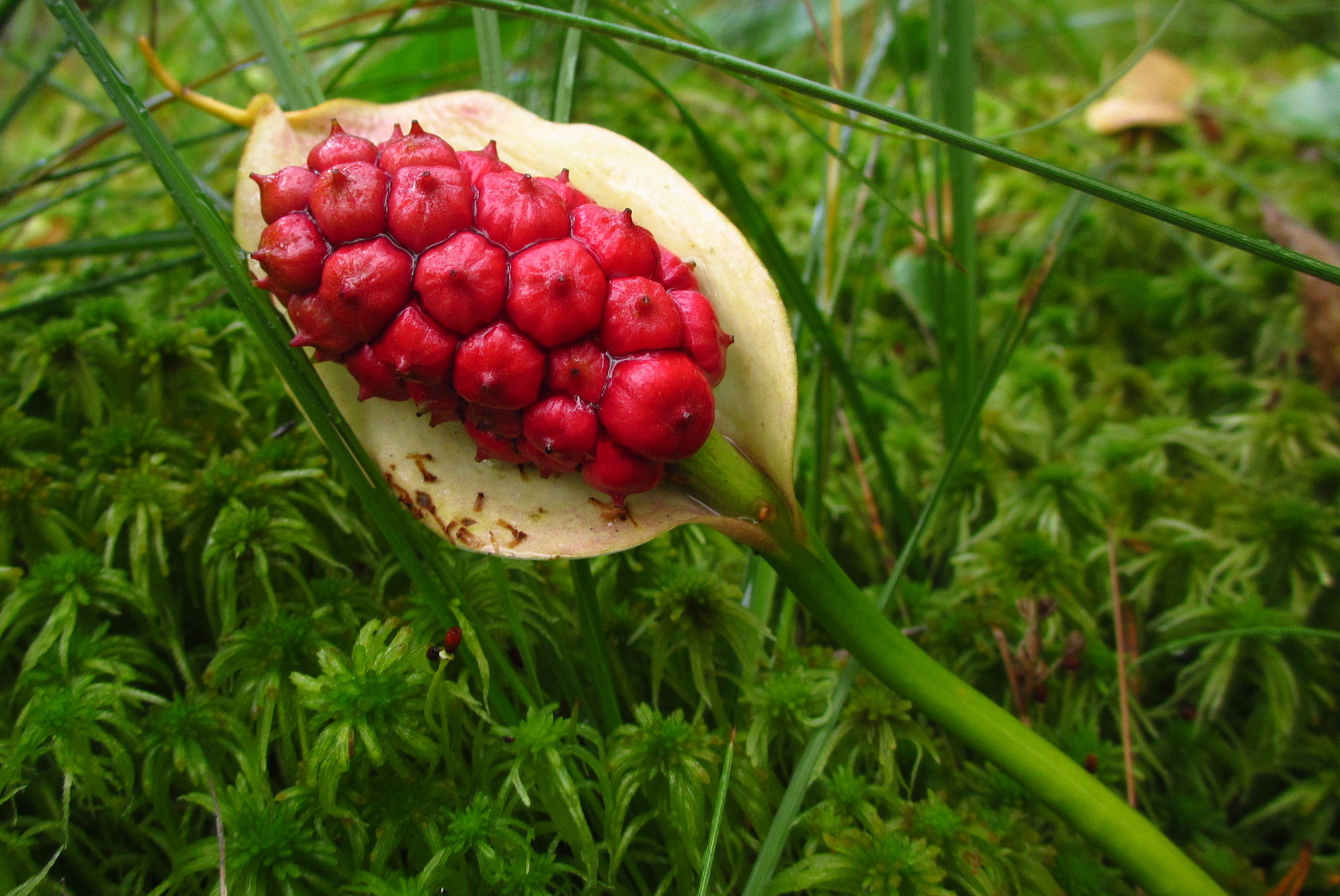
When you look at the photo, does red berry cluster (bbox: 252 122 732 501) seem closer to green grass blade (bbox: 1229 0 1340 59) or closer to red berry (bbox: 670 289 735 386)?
red berry (bbox: 670 289 735 386)

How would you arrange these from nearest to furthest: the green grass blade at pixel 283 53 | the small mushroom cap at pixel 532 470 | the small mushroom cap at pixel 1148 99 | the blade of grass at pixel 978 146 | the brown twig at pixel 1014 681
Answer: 1. the blade of grass at pixel 978 146
2. the small mushroom cap at pixel 532 470
3. the green grass blade at pixel 283 53
4. the brown twig at pixel 1014 681
5. the small mushroom cap at pixel 1148 99

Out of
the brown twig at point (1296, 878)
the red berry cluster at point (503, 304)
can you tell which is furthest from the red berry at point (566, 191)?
the brown twig at point (1296, 878)

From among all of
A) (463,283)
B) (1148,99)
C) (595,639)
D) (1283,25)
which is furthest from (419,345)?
(1148,99)

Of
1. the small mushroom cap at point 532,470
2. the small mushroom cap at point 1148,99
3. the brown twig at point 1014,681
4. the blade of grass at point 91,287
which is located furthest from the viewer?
the small mushroom cap at point 1148,99

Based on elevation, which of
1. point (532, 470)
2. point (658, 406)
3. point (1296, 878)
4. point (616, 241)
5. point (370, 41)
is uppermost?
point (370, 41)

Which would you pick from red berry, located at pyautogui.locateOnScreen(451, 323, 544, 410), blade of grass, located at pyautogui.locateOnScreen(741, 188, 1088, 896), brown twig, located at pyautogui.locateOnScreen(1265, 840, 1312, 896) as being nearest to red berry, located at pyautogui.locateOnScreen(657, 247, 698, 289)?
red berry, located at pyautogui.locateOnScreen(451, 323, 544, 410)

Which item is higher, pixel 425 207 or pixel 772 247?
pixel 425 207

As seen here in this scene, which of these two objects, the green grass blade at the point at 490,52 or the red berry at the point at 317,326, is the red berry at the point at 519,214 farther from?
the green grass blade at the point at 490,52

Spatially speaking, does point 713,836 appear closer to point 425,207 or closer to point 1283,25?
point 425,207
